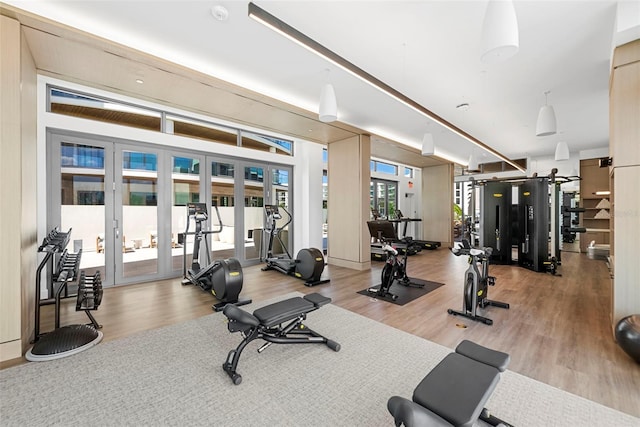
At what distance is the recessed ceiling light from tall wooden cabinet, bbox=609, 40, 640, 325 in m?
4.27

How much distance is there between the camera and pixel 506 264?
720 cm

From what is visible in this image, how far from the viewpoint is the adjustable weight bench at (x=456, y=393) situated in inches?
49.6

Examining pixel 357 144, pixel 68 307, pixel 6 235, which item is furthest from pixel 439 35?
pixel 68 307

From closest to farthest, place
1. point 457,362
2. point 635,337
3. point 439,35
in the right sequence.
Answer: point 457,362 < point 635,337 < point 439,35

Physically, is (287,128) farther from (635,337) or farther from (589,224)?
(589,224)

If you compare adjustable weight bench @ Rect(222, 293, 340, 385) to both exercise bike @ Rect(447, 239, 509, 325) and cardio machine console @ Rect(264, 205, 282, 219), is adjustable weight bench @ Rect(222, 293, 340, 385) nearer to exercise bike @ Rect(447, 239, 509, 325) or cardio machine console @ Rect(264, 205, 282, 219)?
exercise bike @ Rect(447, 239, 509, 325)

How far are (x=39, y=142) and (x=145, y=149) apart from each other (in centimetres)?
144

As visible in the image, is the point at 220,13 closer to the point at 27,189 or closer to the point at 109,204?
the point at 27,189

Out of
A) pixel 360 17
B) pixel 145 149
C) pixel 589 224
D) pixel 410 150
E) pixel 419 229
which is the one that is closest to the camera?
pixel 360 17

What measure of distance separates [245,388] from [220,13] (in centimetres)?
366

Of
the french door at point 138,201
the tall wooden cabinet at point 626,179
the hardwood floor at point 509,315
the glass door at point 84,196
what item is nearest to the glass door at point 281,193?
the french door at point 138,201

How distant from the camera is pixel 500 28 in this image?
2012 millimetres

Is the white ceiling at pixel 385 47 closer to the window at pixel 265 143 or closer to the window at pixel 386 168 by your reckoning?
the window at pixel 265 143

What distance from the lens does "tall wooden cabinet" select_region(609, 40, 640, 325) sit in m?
2.85
